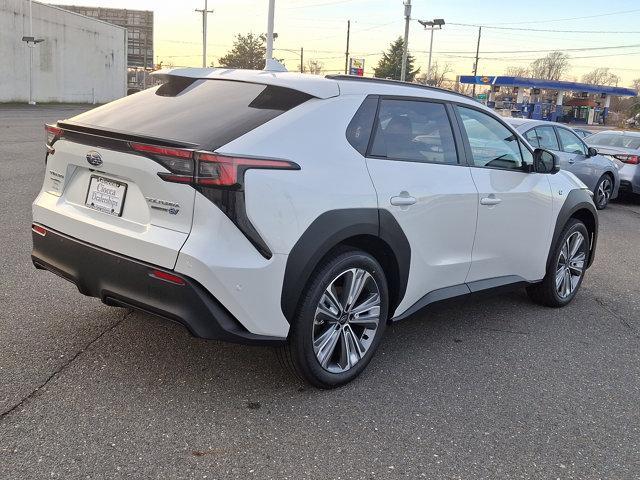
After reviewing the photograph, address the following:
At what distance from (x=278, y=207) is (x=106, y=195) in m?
0.98

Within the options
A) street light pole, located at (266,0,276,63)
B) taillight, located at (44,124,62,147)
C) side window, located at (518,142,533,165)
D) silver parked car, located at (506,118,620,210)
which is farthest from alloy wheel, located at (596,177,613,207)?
street light pole, located at (266,0,276,63)

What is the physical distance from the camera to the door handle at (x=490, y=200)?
4359 millimetres

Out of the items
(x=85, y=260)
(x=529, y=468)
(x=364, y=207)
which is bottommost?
(x=529, y=468)

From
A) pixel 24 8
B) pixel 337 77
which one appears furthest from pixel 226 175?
pixel 24 8

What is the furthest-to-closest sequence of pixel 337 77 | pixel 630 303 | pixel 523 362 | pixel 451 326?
pixel 630 303 < pixel 451 326 < pixel 523 362 < pixel 337 77

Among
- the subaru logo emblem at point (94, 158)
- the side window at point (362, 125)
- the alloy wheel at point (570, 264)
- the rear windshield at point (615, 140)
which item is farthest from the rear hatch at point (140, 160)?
the rear windshield at point (615, 140)

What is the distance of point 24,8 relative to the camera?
3962 centimetres

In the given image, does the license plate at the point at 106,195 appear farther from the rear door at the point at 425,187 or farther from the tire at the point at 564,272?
the tire at the point at 564,272

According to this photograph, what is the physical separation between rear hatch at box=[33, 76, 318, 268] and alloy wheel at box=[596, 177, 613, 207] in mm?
10140

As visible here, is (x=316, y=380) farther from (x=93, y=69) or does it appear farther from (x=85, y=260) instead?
(x=93, y=69)

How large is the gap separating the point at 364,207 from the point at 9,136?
16.5 m

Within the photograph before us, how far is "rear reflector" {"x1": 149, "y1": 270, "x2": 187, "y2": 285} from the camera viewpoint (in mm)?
3014

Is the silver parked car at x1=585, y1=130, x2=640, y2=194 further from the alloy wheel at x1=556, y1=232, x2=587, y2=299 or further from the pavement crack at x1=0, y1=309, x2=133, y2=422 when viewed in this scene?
the pavement crack at x1=0, y1=309, x2=133, y2=422

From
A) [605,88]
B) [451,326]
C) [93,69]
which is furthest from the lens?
[605,88]
